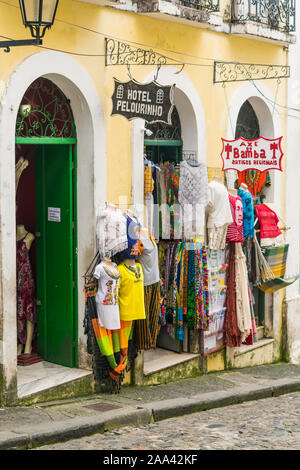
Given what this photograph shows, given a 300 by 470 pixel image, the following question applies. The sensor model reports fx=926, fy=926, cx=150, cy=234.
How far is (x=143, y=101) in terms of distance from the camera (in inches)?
388

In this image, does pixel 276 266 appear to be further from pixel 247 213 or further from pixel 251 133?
pixel 251 133

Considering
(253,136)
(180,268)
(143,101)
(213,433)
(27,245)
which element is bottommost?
(213,433)

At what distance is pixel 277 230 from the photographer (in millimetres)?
12484

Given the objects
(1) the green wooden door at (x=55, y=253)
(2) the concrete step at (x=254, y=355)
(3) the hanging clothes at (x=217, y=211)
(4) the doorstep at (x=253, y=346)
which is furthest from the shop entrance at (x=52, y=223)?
(4) the doorstep at (x=253, y=346)

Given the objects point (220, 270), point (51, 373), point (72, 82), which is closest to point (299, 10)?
point (220, 270)

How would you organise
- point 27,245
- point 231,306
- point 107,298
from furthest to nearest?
point 231,306
point 27,245
point 107,298

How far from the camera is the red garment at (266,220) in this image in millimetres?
12375

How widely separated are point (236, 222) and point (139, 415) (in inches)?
131

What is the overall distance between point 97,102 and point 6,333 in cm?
264

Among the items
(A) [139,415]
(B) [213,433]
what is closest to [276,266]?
(A) [139,415]

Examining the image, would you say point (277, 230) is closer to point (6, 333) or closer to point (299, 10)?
point (299, 10)

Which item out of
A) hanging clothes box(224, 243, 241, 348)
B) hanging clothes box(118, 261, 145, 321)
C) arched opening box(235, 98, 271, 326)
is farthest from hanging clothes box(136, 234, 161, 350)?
arched opening box(235, 98, 271, 326)

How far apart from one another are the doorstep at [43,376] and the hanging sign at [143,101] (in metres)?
2.74
